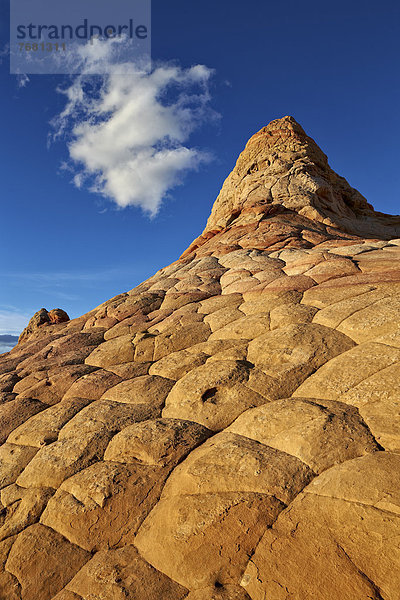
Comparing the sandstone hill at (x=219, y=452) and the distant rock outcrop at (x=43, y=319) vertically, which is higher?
the distant rock outcrop at (x=43, y=319)

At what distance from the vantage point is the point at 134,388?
7.36m

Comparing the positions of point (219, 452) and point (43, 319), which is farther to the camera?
point (43, 319)

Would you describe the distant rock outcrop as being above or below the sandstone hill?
above

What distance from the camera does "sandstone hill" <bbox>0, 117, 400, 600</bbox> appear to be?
364 cm

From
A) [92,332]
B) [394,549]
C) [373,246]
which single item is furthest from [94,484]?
[373,246]

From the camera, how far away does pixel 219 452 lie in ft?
16.3

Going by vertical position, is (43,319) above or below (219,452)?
above

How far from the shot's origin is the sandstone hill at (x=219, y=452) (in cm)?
364

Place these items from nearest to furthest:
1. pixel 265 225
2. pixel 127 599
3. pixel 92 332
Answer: pixel 127 599, pixel 92 332, pixel 265 225

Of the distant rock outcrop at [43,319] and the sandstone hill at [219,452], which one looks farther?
the distant rock outcrop at [43,319]

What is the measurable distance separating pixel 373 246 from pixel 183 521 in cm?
1222

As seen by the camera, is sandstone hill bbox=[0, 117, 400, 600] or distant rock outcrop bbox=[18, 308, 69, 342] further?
distant rock outcrop bbox=[18, 308, 69, 342]

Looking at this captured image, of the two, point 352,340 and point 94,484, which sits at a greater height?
point 352,340

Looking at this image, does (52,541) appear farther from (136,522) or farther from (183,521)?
(183,521)
